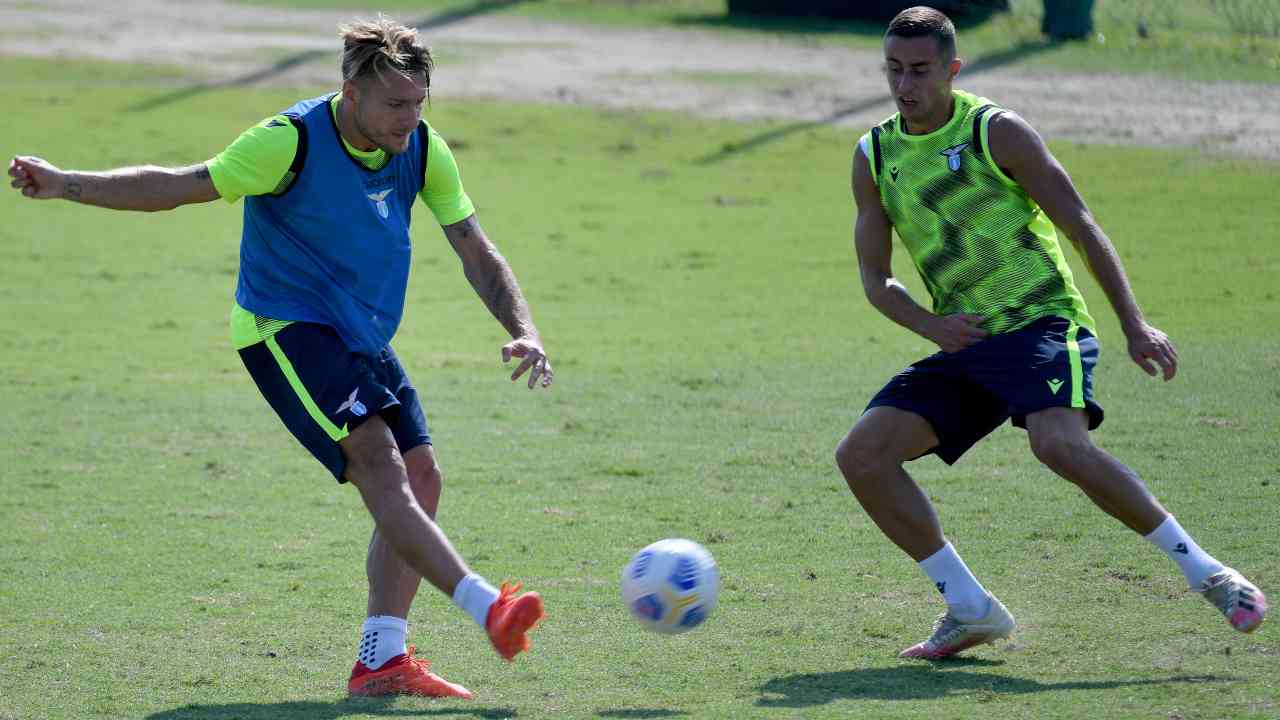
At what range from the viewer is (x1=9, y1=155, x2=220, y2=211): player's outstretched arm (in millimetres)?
5297

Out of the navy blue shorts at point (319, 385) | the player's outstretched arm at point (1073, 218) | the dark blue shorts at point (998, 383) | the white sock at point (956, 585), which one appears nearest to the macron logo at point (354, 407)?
the navy blue shorts at point (319, 385)

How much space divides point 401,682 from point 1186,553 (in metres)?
2.68

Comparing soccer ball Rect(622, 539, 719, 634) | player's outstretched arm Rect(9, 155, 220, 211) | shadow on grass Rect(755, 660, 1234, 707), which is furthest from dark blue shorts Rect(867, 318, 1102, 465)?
player's outstretched arm Rect(9, 155, 220, 211)

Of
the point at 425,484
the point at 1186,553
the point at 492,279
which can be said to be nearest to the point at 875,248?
the point at 492,279

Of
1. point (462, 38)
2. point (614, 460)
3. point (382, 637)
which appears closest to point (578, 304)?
point (614, 460)

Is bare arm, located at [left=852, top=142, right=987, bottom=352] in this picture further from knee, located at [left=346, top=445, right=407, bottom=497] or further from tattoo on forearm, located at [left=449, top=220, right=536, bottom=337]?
knee, located at [left=346, top=445, right=407, bottom=497]

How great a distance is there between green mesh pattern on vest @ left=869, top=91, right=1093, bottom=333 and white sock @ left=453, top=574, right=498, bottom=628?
2016 mm

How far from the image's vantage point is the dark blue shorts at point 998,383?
229 inches

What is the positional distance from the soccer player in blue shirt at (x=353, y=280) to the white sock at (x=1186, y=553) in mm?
2176

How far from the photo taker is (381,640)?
223 inches

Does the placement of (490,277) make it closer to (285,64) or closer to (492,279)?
(492,279)

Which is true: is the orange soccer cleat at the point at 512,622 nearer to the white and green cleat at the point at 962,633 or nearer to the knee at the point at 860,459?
the knee at the point at 860,459

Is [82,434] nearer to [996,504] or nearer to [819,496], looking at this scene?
[819,496]

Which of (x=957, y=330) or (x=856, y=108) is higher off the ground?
(x=957, y=330)
